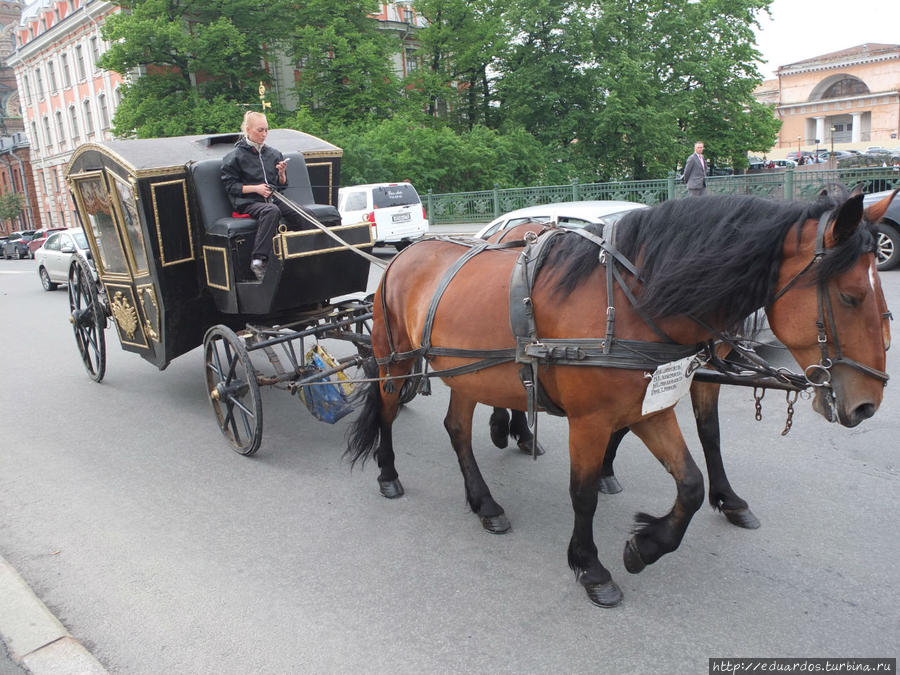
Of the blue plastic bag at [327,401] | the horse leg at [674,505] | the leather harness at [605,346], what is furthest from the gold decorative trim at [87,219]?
the horse leg at [674,505]

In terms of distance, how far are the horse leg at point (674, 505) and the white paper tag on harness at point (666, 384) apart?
0.16 m

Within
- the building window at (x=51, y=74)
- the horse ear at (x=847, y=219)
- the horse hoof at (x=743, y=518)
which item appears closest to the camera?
the horse ear at (x=847, y=219)

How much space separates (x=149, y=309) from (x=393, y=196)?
40.8 feet

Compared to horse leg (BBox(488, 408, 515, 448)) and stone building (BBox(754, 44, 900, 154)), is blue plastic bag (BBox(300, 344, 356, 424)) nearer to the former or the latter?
horse leg (BBox(488, 408, 515, 448))

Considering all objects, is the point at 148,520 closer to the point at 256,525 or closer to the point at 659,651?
the point at 256,525

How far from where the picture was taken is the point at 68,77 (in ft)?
150

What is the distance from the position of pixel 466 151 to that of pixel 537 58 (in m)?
7.27

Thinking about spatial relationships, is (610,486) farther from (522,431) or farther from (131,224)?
(131,224)

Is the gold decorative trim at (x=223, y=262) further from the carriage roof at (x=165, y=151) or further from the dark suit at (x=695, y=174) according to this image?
the dark suit at (x=695, y=174)

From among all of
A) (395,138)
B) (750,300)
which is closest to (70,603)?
(750,300)

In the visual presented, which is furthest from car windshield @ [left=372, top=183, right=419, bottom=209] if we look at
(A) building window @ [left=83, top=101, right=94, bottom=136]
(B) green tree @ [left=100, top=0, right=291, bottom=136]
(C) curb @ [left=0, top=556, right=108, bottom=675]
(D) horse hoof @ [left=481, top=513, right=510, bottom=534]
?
(A) building window @ [left=83, top=101, right=94, bottom=136]

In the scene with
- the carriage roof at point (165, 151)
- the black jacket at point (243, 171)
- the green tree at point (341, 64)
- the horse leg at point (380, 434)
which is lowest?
the horse leg at point (380, 434)

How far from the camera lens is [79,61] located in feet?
145

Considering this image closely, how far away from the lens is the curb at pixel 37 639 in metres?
2.88
